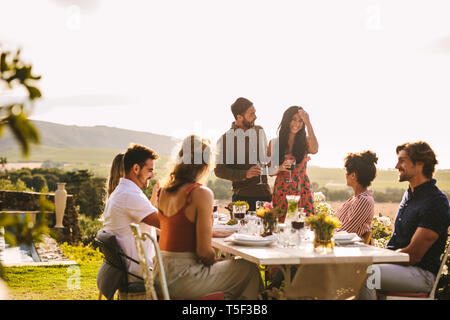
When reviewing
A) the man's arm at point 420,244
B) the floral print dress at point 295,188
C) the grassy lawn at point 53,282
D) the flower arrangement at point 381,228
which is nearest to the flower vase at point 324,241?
the man's arm at point 420,244

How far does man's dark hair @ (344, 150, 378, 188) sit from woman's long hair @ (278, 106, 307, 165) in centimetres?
83

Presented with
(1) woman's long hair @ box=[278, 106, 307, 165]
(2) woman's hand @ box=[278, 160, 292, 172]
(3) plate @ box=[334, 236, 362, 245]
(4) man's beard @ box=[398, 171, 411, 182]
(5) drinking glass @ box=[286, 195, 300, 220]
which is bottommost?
(3) plate @ box=[334, 236, 362, 245]

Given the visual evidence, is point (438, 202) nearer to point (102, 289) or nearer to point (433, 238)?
point (433, 238)

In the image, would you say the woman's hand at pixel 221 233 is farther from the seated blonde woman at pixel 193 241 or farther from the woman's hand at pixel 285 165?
the woman's hand at pixel 285 165

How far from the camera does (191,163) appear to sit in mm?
2752

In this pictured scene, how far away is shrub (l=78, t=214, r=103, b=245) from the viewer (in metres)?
12.4

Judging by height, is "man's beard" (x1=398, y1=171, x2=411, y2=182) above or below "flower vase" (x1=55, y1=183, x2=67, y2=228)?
above

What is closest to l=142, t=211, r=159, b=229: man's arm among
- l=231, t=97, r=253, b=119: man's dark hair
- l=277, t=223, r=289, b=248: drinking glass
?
l=277, t=223, r=289, b=248: drinking glass

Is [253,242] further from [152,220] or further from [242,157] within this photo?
[242,157]

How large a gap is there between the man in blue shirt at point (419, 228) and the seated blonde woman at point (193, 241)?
26.9 inches

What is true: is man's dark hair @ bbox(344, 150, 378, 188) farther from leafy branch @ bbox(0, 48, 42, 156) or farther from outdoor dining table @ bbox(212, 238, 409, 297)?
leafy branch @ bbox(0, 48, 42, 156)

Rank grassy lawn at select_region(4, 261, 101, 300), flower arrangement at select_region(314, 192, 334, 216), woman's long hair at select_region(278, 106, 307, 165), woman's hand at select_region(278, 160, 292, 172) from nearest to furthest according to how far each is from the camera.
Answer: woman's hand at select_region(278, 160, 292, 172) < woman's long hair at select_region(278, 106, 307, 165) < flower arrangement at select_region(314, 192, 334, 216) < grassy lawn at select_region(4, 261, 101, 300)

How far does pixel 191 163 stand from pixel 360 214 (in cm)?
125
